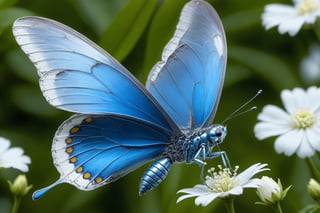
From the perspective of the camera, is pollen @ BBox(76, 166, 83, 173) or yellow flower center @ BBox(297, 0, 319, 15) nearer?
pollen @ BBox(76, 166, 83, 173)

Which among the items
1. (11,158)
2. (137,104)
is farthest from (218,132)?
(11,158)

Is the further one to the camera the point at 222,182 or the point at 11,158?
the point at 11,158

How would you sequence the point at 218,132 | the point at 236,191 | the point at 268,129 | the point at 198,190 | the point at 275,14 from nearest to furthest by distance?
the point at 236,191 < the point at 198,190 < the point at 218,132 < the point at 268,129 < the point at 275,14

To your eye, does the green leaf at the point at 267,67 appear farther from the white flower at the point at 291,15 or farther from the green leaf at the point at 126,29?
the green leaf at the point at 126,29

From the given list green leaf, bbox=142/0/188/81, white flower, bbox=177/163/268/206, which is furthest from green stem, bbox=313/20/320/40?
white flower, bbox=177/163/268/206

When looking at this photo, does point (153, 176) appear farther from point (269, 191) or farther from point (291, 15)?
point (291, 15)

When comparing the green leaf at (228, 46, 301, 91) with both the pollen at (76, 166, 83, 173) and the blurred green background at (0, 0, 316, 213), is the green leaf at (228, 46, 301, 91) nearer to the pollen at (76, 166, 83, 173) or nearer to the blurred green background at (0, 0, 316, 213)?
the blurred green background at (0, 0, 316, 213)

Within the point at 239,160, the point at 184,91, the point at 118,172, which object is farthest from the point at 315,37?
the point at 118,172
